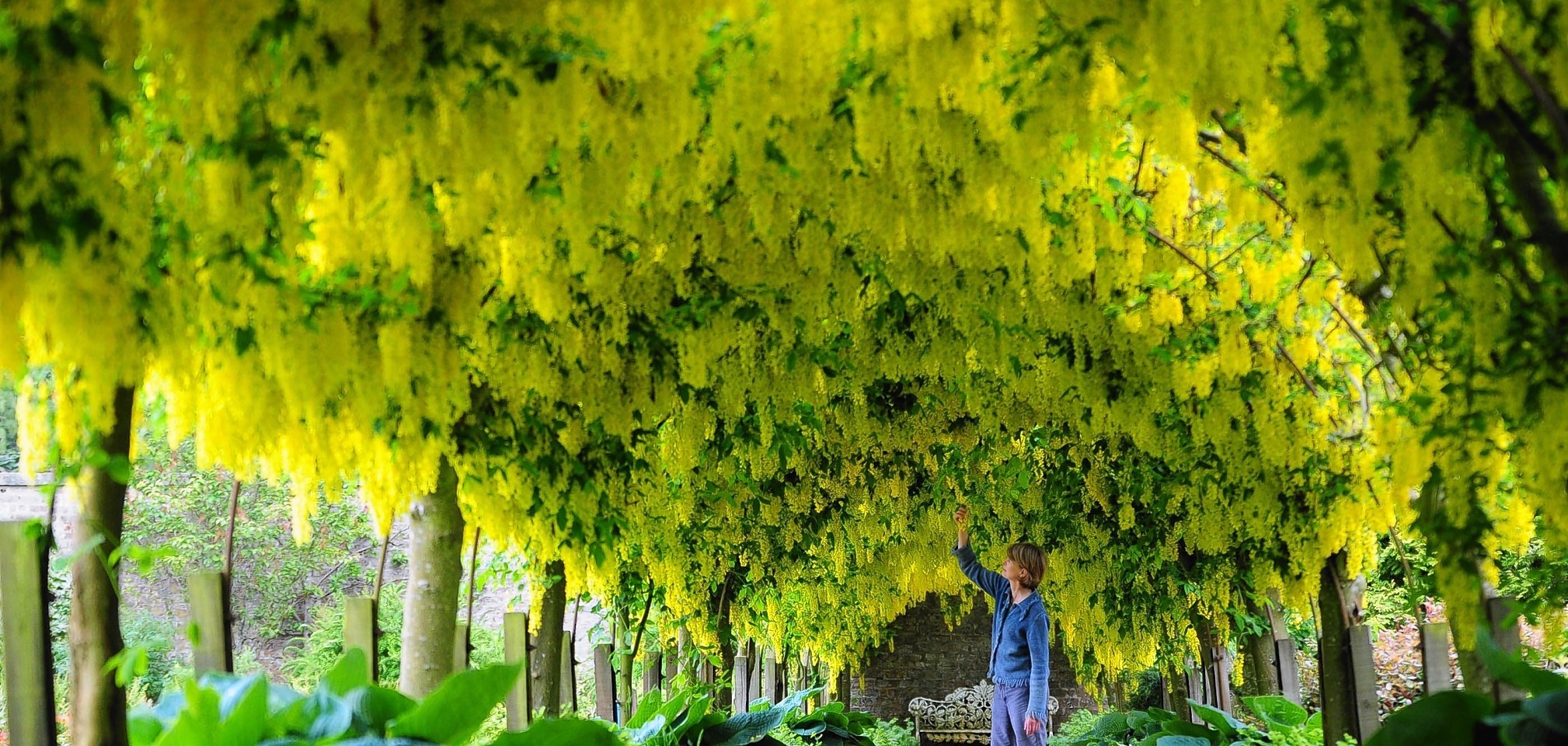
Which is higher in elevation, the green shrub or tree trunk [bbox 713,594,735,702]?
the green shrub

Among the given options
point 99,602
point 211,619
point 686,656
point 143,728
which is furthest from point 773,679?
point 99,602

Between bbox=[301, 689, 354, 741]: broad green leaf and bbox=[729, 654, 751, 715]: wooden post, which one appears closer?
bbox=[301, 689, 354, 741]: broad green leaf

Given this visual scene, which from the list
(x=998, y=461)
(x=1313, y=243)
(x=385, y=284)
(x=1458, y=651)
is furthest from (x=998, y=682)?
(x=385, y=284)

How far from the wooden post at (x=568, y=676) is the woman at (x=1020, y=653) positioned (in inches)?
70.4

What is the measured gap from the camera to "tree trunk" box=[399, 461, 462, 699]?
324 centimetres

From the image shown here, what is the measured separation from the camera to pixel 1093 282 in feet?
13.4

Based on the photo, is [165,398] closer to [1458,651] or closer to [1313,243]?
[1313,243]

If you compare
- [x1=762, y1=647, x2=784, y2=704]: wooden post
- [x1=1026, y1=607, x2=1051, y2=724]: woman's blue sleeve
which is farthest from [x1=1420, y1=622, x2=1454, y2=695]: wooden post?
[x1=762, y1=647, x2=784, y2=704]: wooden post

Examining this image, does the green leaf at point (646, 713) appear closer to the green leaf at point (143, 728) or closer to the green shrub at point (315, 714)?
the green shrub at point (315, 714)

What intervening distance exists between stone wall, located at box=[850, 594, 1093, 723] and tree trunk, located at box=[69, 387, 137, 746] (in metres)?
14.6

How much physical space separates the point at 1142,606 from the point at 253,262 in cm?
638

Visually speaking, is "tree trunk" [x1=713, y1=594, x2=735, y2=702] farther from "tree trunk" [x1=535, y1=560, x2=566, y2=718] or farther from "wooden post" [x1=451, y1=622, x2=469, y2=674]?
"wooden post" [x1=451, y1=622, x2=469, y2=674]

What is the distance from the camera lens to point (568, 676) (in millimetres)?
5660

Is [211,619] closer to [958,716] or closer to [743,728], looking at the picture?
[743,728]
